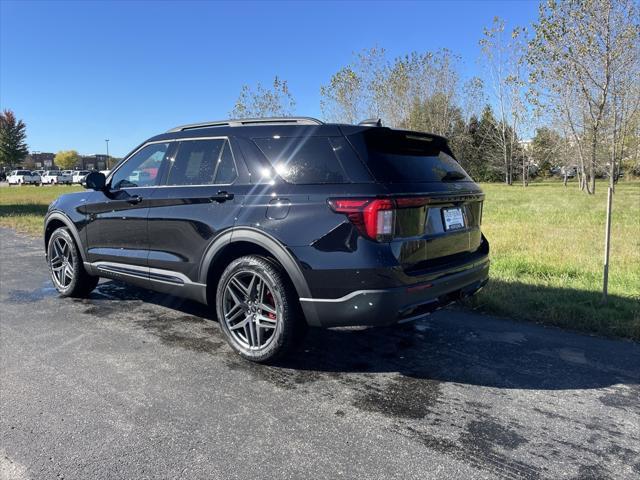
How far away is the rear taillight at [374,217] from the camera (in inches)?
117

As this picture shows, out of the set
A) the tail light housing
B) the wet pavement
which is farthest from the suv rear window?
the wet pavement

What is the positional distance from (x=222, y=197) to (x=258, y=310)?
0.94 m

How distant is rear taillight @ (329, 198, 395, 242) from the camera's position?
2982mm

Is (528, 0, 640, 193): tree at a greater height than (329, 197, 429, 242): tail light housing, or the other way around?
(528, 0, 640, 193): tree

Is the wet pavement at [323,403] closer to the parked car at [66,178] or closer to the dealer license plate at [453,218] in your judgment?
the dealer license plate at [453,218]

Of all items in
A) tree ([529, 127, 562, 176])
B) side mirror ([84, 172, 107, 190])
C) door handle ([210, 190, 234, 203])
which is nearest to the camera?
door handle ([210, 190, 234, 203])

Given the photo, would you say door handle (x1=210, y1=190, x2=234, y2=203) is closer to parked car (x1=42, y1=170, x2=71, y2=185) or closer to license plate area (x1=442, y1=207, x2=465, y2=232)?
license plate area (x1=442, y1=207, x2=465, y2=232)

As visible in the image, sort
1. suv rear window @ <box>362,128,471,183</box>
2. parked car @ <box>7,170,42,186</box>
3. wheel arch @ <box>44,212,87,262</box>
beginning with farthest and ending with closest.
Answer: parked car @ <box>7,170,42,186</box>, wheel arch @ <box>44,212,87,262</box>, suv rear window @ <box>362,128,471,183</box>

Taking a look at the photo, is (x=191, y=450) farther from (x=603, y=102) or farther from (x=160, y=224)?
(x=603, y=102)

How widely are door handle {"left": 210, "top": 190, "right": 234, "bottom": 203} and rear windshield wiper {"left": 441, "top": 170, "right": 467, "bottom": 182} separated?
1.66 metres

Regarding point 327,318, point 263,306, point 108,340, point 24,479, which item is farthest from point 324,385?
point 108,340

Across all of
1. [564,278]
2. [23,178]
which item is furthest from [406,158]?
[23,178]

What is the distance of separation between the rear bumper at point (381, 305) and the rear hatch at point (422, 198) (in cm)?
14

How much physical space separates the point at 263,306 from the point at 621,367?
2.79m
